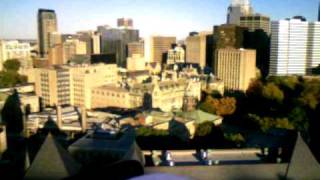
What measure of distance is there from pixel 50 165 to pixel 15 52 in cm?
6080

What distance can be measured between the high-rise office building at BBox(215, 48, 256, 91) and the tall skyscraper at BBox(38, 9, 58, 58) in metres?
42.3

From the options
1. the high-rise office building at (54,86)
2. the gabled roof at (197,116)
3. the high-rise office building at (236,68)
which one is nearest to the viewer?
the gabled roof at (197,116)

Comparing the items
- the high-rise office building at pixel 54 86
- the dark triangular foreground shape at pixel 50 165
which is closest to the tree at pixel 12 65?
the high-rise office building at pixel 54 86

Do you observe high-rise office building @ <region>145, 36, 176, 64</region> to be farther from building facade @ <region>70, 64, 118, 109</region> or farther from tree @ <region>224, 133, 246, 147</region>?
tree @ <region>224, 133, 246, 147</region>

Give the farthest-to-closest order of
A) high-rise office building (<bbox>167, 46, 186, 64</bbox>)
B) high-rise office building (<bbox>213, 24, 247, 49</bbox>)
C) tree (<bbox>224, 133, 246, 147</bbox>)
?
high-rise office building (<bbox>167, 46, 186, 64</bbox>), high-rise office building (<bbox>213, 24, 247, 49</bbox>), tree (<bbox>224, 133, 246, 147</bbox>)

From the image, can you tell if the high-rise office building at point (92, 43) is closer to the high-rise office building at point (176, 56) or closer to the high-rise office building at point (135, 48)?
the high-rise office building at point (135, 48)

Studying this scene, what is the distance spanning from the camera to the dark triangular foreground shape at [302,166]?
11.7 m

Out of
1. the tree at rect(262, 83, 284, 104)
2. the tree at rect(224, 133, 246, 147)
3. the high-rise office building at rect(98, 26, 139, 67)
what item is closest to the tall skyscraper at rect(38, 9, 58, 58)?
the high-rise office building at rect(98, 26, 139, 67)

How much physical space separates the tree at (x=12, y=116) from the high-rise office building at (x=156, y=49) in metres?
52.6

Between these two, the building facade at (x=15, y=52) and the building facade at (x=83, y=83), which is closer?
the building facade at (x=83, y=83)

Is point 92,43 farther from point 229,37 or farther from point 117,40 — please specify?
point 229,37

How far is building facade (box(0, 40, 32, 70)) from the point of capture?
61.1 metres

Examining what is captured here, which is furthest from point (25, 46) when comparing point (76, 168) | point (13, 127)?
point (76, 168)

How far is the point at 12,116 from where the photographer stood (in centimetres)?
2912
